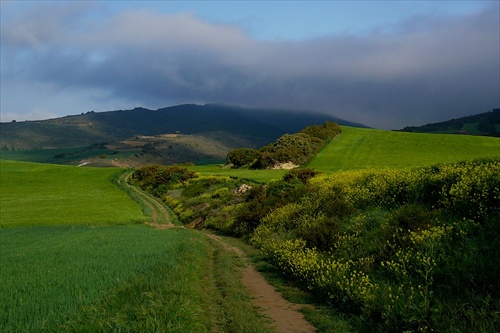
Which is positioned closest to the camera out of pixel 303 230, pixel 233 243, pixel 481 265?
pixel 481 265

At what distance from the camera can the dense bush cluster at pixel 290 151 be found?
69.8 m

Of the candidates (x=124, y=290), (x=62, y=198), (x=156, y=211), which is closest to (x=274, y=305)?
(x=124, y=290)

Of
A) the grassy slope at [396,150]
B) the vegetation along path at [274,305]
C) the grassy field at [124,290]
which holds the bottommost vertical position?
the vegetation along path at [274,305]

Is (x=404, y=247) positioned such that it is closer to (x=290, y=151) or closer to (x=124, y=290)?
(x=124, y=290)

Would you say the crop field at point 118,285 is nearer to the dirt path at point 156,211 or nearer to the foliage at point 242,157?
the dirt path at point 156,211

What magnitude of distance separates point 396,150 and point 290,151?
66.5 feet

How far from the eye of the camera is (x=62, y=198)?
50.0 metres

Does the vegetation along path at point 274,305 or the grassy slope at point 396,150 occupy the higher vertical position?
the grassy slope at point 396,150

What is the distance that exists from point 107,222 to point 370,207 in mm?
25591

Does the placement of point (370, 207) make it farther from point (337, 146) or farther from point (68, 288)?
point (337, 146)

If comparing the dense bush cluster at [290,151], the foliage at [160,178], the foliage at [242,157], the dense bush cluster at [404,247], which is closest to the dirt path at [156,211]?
the foliage at [160,178]

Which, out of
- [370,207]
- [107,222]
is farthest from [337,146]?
[370,207]

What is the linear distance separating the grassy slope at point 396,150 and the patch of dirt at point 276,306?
4359 centimetres

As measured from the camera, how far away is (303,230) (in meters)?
18.7
